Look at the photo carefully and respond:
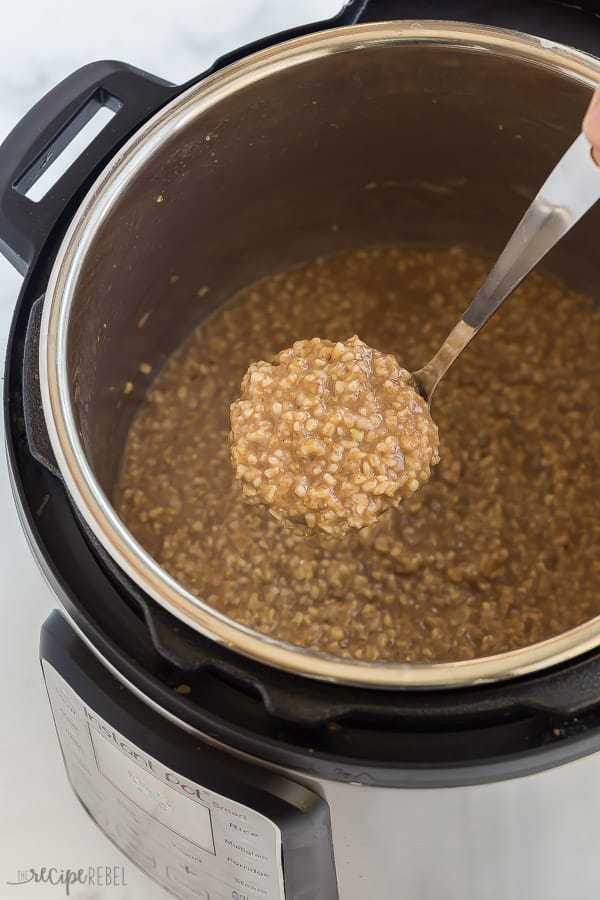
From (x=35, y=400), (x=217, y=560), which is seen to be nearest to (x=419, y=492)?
(x=217, y=560)

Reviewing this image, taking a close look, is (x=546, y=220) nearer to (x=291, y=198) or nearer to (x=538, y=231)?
(x=538, y=231)

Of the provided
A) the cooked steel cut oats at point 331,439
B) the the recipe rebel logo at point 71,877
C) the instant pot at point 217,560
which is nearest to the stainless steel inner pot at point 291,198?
the instant pot at point 217,560

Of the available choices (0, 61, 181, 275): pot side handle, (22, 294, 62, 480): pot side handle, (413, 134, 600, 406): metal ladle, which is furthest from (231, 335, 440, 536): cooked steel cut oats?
(0, 61, 181, 275): pot side handle

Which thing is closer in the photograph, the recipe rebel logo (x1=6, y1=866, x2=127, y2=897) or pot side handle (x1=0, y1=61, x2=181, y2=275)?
pot side handle (x1=0, y1=61, x2=181, y2=275)

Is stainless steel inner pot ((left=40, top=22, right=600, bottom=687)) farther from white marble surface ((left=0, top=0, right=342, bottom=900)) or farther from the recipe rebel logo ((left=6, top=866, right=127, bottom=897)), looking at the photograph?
the recipe rebel logo ((left=6, top=866, right=127, bottom=897))

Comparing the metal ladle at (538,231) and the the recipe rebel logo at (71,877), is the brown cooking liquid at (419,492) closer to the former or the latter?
the metal ladle at (538,231)

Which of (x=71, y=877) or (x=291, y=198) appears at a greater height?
(x=291, y=198)
